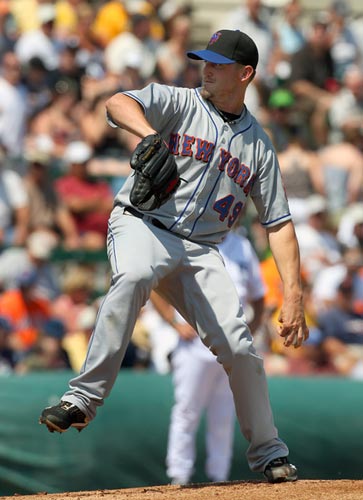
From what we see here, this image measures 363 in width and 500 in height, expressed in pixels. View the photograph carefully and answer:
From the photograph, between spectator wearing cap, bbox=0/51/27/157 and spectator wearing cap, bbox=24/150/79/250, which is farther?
spectator wearing cap, bbox=0/51/27/157

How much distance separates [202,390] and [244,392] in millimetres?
2079

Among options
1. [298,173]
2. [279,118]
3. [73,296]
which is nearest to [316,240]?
[298,173]

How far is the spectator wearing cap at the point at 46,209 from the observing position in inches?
361

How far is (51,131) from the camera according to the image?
33.5 ft

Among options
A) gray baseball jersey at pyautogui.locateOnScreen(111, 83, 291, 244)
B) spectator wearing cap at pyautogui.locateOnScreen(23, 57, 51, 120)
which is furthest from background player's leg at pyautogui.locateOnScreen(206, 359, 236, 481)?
spectator wearing cap at pyautogui.locateOnScreen(23, 57, 51, 120)

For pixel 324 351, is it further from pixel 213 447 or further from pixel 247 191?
pixel 247 191

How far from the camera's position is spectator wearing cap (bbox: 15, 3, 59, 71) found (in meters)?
11.0

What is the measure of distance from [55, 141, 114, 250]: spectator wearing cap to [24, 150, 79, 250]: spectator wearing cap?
0.26 ft

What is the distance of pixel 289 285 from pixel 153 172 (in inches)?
37.0

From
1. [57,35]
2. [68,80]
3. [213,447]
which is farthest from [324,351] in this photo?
[57,35]

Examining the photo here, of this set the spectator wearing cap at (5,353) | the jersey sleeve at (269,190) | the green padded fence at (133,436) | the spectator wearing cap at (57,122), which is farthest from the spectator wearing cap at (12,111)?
the jersey sleeve at (269,190)

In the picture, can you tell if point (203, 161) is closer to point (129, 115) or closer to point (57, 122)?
point (129, 115)

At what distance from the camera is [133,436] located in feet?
22.9

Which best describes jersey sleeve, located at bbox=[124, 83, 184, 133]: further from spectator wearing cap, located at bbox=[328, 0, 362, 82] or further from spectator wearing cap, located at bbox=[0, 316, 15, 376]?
spectator wearing cap, located at bbox=[328, 0, 362, 82]
